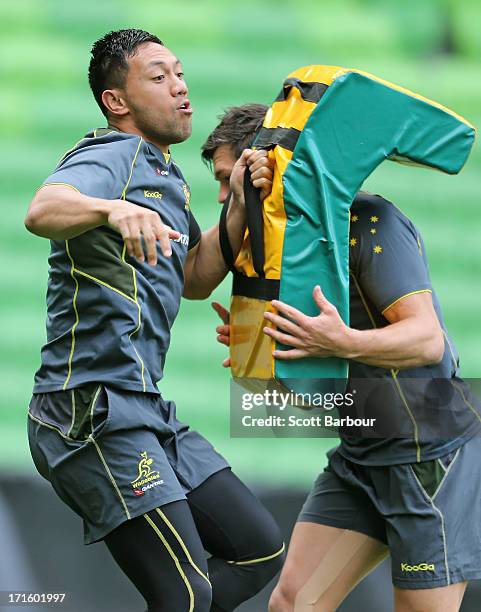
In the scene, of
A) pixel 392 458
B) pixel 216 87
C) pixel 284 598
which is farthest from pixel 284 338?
pixel 216 87

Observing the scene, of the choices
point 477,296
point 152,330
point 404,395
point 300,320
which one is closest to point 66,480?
point 152,330

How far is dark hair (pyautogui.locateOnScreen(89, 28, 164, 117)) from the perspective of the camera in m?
3.41

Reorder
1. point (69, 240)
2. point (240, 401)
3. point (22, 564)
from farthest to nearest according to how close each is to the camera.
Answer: point (22, 564) → point (240, 401) → point (69, 240)

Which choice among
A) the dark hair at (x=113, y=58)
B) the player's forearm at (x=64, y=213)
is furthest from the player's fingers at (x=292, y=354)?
the dark hair at (x=113, y=58)

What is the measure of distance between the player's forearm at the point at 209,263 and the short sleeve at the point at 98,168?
467mm

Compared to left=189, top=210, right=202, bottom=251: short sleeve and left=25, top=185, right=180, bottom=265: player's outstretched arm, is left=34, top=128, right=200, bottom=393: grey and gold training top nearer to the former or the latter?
left=25, top=185, right=180, bottom=265: player's outstretched arm

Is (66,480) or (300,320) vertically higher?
(300,320)

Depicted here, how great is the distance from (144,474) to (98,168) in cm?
80

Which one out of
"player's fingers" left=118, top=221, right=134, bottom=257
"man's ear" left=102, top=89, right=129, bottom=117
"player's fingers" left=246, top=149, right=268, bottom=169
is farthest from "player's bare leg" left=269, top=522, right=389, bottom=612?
"man's ear" left=102, top=89, right=129, bottom=117

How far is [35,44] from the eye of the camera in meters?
4.70

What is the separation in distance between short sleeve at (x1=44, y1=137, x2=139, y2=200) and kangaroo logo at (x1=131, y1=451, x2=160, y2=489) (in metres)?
0.68

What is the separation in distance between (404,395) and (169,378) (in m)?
1.57

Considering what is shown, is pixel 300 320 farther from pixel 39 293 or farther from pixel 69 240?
pixel 39 293

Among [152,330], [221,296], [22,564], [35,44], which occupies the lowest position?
[22,564]
